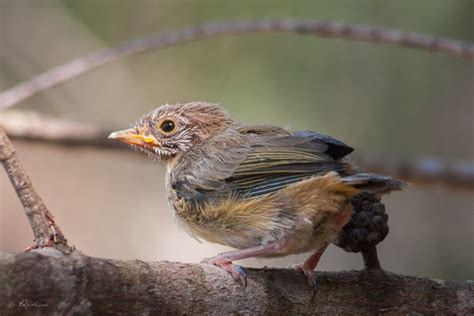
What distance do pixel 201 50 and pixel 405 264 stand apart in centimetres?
305

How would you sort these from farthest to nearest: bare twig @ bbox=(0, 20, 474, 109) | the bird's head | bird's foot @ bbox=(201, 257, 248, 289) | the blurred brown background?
the blurred brown background
bare twig @ bbox=(0, 20, 474, 109)
the bird's head
bird's foot @ bbox=(201, 257, 248, 289)

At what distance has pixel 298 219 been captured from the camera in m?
3.05

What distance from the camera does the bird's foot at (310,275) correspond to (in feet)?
9.47

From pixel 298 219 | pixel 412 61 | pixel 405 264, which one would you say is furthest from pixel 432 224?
pixel 298 219

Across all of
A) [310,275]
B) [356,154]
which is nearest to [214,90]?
[356,154]

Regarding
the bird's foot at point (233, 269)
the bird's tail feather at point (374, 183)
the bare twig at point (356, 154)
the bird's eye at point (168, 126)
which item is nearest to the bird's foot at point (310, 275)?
the bird's foot at point (233, 269)

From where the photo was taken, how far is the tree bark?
82.7 inches

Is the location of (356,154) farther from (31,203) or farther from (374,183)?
(31,203)

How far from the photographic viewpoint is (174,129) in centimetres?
387

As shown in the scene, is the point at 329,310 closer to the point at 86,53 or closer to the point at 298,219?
the point at 298,219

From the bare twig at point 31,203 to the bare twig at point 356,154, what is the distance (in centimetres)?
297

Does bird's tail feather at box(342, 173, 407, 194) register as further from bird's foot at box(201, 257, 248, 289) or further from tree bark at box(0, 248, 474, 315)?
bird's foot at box(201, 257, 248, 289)

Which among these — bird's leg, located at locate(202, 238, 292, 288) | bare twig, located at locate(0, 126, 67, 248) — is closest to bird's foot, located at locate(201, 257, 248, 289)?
bird's leg, located at locate(202, 238, 292, 288)

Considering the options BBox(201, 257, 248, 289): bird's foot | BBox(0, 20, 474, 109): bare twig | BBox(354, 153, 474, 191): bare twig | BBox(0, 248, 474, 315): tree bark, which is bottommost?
BBox(0, 248, 474, 315): tree bark
